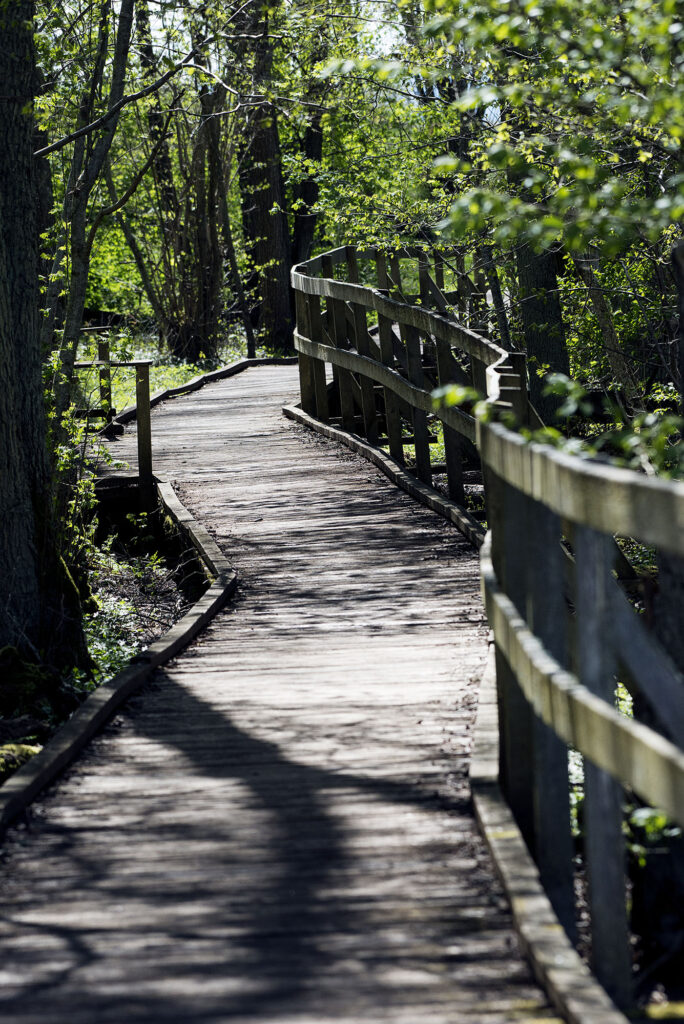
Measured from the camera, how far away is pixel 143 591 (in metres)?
10.0

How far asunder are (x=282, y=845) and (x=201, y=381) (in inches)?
649

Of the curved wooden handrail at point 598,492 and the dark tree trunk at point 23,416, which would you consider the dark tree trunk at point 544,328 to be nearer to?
the dark tree trunk at point 23,416

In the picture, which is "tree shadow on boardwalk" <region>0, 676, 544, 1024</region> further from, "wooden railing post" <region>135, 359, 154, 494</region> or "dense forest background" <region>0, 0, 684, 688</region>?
"wooden railing post" <region>135, 359, 154, 494</region>

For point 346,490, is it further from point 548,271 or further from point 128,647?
point 548,271

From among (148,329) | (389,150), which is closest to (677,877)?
(389,150)

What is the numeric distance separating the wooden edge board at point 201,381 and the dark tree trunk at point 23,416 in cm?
607

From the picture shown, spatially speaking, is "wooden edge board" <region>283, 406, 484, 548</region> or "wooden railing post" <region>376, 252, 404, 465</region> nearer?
"wooden edge board" <region>283, 406, 484, 548</region>

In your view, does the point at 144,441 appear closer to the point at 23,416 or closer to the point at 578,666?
the point at 23,416

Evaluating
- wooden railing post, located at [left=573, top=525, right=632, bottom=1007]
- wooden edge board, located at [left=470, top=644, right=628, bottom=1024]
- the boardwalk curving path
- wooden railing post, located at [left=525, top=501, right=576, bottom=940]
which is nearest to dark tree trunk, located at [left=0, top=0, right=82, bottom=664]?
the boardwalk curving path

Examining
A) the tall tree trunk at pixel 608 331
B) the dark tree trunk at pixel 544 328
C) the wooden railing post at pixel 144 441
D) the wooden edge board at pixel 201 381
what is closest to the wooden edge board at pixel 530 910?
the wooden railing post at pixel 144 441

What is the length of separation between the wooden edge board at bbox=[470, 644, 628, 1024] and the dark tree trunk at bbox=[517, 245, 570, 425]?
9593 mm

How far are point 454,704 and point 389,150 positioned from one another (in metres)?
14.6

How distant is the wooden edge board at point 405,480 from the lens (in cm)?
882

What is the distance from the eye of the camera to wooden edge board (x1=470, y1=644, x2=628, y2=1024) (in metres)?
2.96
